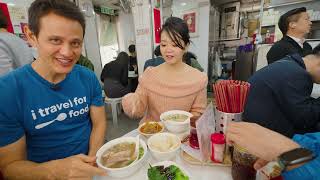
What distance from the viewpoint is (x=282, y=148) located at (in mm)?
628

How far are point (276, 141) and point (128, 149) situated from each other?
2.17ft

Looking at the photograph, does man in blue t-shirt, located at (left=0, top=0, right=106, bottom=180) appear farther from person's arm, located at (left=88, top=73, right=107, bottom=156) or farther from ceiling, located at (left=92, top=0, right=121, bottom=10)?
ceiling, located at (left=92, top=0, right=121, bottom=10)

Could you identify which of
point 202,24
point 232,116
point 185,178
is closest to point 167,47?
point 232,116

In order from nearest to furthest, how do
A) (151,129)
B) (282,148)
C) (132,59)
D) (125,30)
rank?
(282,148)
(151,129)
(132,59)
(125,30)

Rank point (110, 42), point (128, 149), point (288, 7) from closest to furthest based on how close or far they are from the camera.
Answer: point (128, 149), point (288, 7), point (110, 42)

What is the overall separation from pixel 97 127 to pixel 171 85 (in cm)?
66

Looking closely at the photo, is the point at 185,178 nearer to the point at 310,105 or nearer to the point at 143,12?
the point at 310,105

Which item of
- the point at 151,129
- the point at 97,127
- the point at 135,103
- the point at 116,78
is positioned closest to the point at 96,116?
the point at 97,127

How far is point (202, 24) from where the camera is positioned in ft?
14.8

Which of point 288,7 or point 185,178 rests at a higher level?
point 288,7

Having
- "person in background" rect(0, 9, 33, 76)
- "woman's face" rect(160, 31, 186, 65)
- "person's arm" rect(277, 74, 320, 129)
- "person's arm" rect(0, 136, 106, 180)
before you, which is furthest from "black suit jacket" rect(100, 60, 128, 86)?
"person's arm" rect(277, 74, 320, 129)

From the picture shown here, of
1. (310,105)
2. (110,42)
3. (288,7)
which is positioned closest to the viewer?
(310,105)

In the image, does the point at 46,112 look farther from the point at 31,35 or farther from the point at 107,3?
the point at 107,3

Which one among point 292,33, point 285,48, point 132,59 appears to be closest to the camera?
point 285,48
